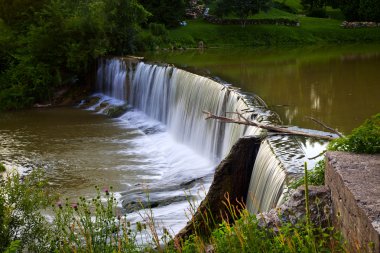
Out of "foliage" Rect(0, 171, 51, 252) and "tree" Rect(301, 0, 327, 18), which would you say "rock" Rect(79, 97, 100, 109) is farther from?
"tree" Rect(301, 0, 327, 18)

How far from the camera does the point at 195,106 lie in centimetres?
2112

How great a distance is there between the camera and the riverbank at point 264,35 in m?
56.0

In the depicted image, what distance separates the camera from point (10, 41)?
33875mm

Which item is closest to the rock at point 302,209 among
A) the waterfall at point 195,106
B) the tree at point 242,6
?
the waterfall at point 195,106

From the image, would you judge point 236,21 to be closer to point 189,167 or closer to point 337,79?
point 337,79

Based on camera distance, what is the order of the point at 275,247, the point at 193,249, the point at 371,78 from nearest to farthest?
the point at 275,247
the point at 193,249
the point at 371,78

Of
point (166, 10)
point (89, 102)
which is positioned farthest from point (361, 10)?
point (89, 102)

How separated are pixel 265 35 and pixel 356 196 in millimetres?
53682

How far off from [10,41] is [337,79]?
17415mm

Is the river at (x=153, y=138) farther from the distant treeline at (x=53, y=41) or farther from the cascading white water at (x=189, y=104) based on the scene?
the distant treeline at (x=53, y=41)

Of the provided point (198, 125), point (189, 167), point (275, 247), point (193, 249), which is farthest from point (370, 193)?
point (198, 125)

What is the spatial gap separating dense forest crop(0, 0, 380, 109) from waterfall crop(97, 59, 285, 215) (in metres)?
1.57

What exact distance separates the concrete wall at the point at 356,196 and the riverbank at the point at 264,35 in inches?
1866

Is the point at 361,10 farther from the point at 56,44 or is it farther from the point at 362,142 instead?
the point at 362,142
